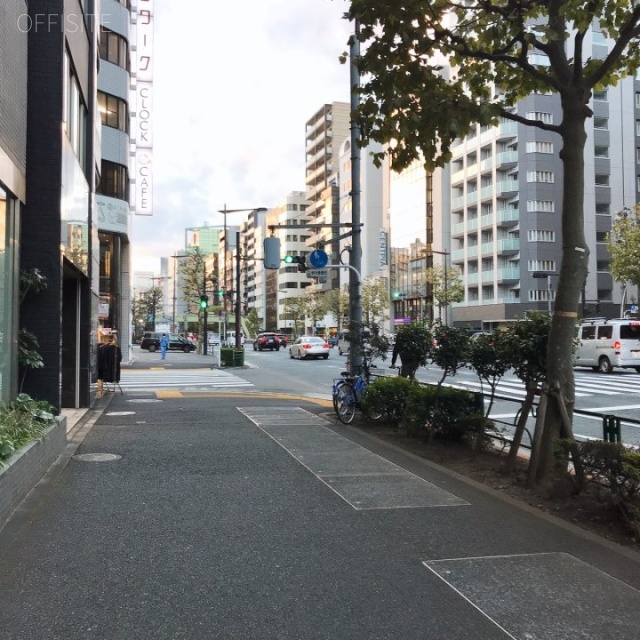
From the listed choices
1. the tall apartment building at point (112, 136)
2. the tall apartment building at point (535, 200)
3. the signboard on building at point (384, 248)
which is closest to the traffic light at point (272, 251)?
the signboard on building at point (384, 248)

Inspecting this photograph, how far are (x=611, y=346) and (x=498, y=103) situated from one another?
22250 mm

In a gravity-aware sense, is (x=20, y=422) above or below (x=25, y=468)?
A: above

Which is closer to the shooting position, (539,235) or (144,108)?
(144,108)

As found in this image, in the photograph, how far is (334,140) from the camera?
11525 cm

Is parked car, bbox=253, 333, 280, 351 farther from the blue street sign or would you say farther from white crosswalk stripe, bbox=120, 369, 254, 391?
the blue street sign

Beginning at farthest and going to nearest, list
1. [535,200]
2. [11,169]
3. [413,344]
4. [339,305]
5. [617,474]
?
1. [339,305]
2. [535,200]
3. [413,344]
4. [11,169]
5. [617,474]

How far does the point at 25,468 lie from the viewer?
6.35 metres

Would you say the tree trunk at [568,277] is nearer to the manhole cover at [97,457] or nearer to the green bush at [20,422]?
the green bush at [20,422]

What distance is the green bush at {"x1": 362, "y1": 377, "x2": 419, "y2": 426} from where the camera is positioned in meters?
11.2

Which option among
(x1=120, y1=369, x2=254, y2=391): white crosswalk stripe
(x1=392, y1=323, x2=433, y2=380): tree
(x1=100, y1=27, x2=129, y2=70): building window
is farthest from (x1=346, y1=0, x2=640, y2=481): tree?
(x1=100, y1=27, x2=129, y2=70): building window

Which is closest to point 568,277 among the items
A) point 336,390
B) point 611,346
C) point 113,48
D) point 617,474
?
point 617,474

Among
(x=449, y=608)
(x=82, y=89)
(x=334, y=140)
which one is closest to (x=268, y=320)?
(x=334, y=140)

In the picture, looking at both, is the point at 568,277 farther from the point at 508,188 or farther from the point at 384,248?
the point at 508,188

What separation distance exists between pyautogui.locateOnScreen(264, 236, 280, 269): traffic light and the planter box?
380 inches
